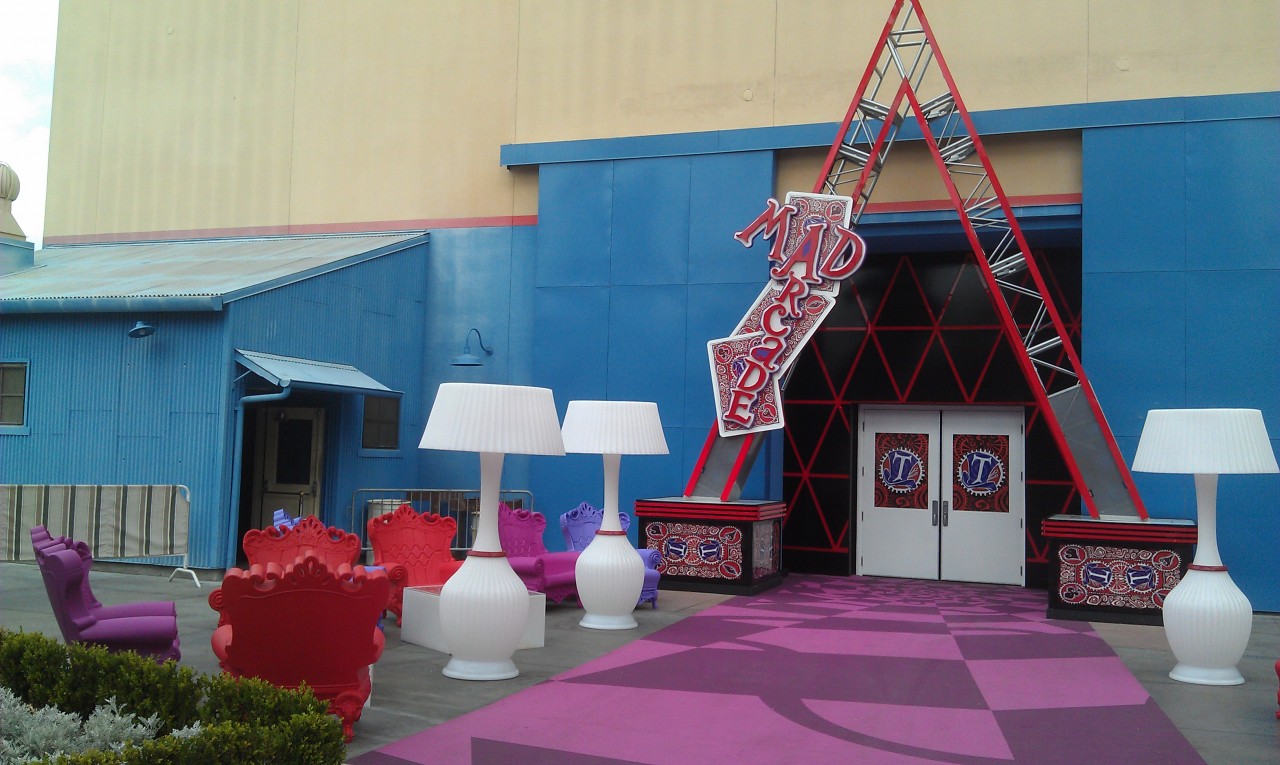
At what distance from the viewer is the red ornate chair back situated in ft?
29.0

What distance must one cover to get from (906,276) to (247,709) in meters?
12.2

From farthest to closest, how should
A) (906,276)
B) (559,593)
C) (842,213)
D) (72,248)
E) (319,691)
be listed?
1. (72,248)
2. (906,276)
3. (842,213)
4. (559,593)
5. (319,691)

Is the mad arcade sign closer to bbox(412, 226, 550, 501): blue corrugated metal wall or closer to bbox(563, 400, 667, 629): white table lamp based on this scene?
bbox(563, 400, 667, 629): white table lamp

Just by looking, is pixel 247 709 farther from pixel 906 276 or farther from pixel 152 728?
pixel 906 276

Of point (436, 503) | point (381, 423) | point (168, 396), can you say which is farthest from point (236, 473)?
point (436, 503)

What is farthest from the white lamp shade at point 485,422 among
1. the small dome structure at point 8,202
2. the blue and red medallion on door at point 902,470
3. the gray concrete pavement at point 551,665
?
the small dome structure at point 8,202

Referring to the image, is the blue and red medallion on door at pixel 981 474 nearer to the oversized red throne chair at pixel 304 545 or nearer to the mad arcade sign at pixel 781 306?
the mad arcade sign at pixel 781 306

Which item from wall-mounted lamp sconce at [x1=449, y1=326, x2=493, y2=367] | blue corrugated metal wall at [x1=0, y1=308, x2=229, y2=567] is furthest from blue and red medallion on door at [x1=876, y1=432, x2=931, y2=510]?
blue corrugated metal wall at [x1=0, y1=308, x2=229, y2=567]

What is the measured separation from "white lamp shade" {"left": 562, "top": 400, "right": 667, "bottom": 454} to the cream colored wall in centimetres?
616

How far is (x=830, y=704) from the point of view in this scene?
23.2 ft

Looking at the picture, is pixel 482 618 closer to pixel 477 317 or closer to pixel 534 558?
pixel 534 558

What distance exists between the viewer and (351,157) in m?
17.1

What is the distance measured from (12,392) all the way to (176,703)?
418 inches

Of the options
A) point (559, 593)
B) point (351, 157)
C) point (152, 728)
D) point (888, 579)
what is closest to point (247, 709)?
point (152, 728)
